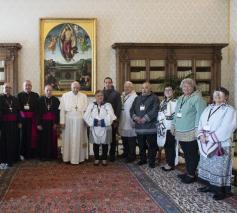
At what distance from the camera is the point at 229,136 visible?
4836 mm

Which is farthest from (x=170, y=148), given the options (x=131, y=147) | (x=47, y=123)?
(x=47, y=123)

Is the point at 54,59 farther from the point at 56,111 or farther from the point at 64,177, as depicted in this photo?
the point at 64,177

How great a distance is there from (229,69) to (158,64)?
2.13 meters

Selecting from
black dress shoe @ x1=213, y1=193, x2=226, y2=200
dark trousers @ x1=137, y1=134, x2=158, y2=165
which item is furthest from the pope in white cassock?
black dress shoe @ x1=213, y1=193, x2=226, y2=200

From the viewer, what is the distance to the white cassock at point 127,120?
23.5 ft

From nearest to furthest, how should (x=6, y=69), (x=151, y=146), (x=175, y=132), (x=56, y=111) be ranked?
(x=175, y=132)
(x=151, y=146)
(x=56, y=111)
(x=6, y=69)

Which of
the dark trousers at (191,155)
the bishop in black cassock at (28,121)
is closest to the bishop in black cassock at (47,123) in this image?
the bishop in black cassock at (28,121)

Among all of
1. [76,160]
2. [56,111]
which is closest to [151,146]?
[76,160]

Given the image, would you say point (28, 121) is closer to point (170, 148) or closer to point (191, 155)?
point (170, 148)

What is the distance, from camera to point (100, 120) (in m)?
6.87

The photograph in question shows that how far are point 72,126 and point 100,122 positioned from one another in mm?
639

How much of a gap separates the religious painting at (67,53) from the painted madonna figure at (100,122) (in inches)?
115

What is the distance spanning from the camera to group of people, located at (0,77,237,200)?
5625mm

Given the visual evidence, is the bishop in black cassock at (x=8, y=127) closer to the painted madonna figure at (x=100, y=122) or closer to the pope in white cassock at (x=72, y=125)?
the pope in white cassock at (x=72, y=125)
